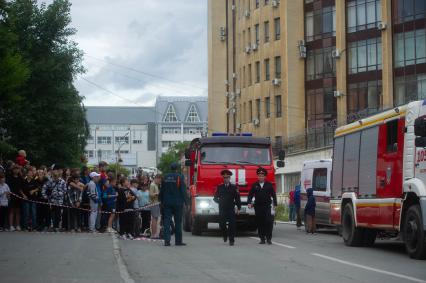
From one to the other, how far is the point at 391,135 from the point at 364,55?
43968mm

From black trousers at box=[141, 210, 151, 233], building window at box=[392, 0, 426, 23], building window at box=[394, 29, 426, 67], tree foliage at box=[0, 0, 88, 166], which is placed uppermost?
building window at box=[392, 0, 426, 23]

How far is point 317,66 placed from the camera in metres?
67.0

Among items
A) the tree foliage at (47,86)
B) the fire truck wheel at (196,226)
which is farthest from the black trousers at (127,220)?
the tree foliage at (47,86)

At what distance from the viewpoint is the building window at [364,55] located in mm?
60906

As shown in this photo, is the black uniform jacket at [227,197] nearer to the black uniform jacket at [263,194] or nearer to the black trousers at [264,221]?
the black uniform jacket at [263,194]

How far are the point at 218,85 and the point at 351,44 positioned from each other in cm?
2910

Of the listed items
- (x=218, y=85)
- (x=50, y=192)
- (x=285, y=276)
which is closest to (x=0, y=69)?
(x=50, y=192)

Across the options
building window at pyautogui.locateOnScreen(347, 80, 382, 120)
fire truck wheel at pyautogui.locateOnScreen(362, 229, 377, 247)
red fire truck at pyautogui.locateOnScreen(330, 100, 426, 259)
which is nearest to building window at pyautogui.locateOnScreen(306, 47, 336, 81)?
building window at pyautogui.locateOnScreen(347, 80, 382, 120)

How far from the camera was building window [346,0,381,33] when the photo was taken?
199 ft

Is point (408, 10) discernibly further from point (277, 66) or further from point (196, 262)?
point (196, 262)

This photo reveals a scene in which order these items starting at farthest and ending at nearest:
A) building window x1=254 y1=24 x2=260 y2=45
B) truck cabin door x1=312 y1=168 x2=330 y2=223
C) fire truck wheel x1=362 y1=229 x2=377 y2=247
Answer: building window x1=254 y1=24 x2=260 y2=45 → truck cabin door x1=312 y1=168 x2=330 y2=223 → fire truck wheel x1=362 y1=229 x2=377 y2=247

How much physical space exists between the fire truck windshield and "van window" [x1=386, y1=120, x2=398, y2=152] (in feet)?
24.9

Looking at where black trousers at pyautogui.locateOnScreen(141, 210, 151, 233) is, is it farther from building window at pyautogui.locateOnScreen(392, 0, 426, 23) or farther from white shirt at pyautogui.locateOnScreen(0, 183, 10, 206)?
building window at pyautogui.locateOnScreen(392, 0, 426, 23)

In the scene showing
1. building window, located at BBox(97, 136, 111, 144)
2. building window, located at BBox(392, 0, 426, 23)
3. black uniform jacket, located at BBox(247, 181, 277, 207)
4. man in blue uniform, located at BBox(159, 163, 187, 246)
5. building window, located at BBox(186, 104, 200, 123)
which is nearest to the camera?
man in blue uniform, located at BBox(159, 163, 187, 246)
